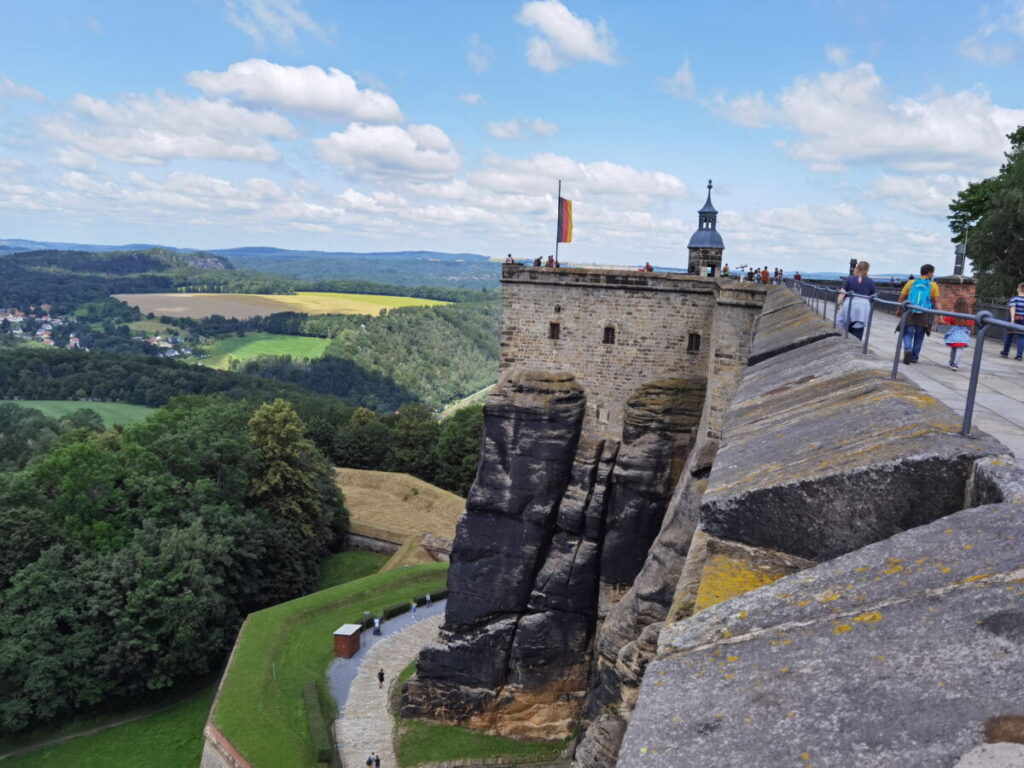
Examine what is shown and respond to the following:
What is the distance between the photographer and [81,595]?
27.8 metres

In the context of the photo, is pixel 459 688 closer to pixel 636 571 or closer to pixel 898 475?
pixel 636 571

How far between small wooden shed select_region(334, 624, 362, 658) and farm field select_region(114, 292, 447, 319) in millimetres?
142712

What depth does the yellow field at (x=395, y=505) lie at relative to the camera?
4294 centimetres

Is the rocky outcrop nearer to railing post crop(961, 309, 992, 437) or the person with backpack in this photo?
railing post crop(961, 309, 992, 437)

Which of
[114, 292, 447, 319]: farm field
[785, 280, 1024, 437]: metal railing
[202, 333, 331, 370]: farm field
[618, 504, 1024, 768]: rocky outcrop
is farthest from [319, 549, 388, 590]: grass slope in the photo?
[114, 292, 447, 319]: farm field

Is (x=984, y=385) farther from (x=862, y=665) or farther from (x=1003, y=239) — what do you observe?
(x=1003, y=239)

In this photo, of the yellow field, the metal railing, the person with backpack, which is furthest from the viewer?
the yellow field

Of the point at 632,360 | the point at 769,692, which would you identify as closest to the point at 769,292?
the point at 632,360

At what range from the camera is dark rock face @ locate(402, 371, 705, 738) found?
845 inches

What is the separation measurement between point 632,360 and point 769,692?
20.2 meters

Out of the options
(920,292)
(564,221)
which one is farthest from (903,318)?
(564,221)

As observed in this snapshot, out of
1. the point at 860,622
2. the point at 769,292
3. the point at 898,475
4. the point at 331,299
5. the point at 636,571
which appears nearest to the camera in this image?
the point at 860,622

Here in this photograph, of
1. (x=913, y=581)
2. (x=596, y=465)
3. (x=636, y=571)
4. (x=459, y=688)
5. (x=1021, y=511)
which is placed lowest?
(x=459, y=688)

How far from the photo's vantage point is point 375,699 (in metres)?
25.0
